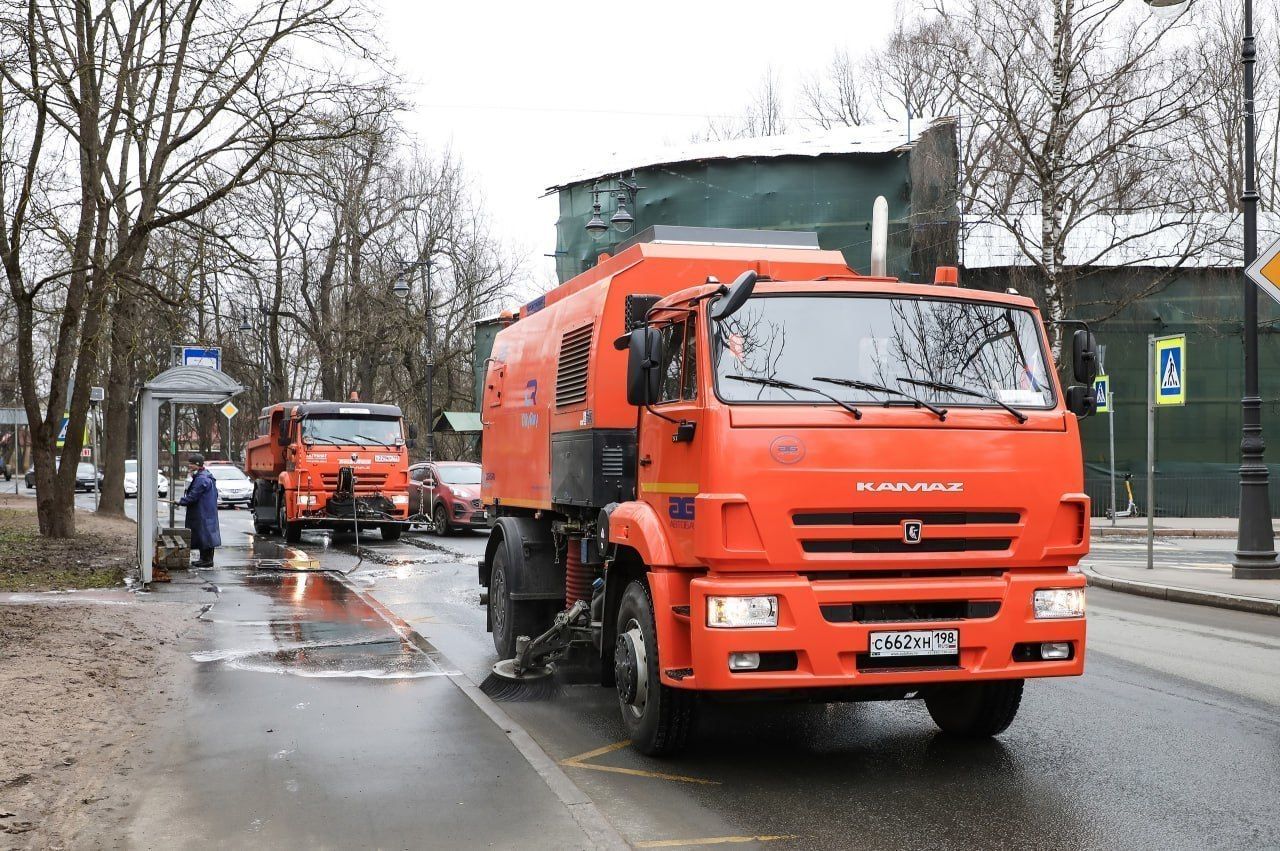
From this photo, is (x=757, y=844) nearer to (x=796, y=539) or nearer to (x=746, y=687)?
(x=746, y=687)

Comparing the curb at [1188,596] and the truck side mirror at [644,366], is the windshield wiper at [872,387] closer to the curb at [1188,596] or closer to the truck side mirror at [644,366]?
the truck side mirror at [644,366]

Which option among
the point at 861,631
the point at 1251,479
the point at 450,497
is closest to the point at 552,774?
the point at 861,631

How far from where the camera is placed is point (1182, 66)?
28.8 metres

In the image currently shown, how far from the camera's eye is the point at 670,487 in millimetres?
6820

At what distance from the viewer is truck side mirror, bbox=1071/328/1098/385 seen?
7.18 m

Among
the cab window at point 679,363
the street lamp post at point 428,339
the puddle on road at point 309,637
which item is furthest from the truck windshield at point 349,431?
the cab window at point 679,363

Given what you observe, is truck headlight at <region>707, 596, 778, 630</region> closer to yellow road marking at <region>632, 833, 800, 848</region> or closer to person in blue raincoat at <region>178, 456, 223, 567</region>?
yellow road marking at <region>632, 833, 800, 848</region>

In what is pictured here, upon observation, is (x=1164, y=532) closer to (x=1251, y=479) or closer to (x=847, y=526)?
(x=1251, y=479)

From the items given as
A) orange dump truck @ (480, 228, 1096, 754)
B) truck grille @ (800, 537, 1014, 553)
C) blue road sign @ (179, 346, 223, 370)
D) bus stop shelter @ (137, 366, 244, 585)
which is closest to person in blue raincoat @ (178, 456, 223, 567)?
bus stop shelter @ (137, 366, 244, 585)

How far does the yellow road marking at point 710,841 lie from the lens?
17.7 feet

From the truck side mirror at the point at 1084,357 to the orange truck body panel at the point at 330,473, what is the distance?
19.9 m

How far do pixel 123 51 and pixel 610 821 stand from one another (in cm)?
1830

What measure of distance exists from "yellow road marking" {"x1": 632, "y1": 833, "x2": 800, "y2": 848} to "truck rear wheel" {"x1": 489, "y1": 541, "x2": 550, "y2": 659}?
440 centimetres

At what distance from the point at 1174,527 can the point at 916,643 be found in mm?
24979
